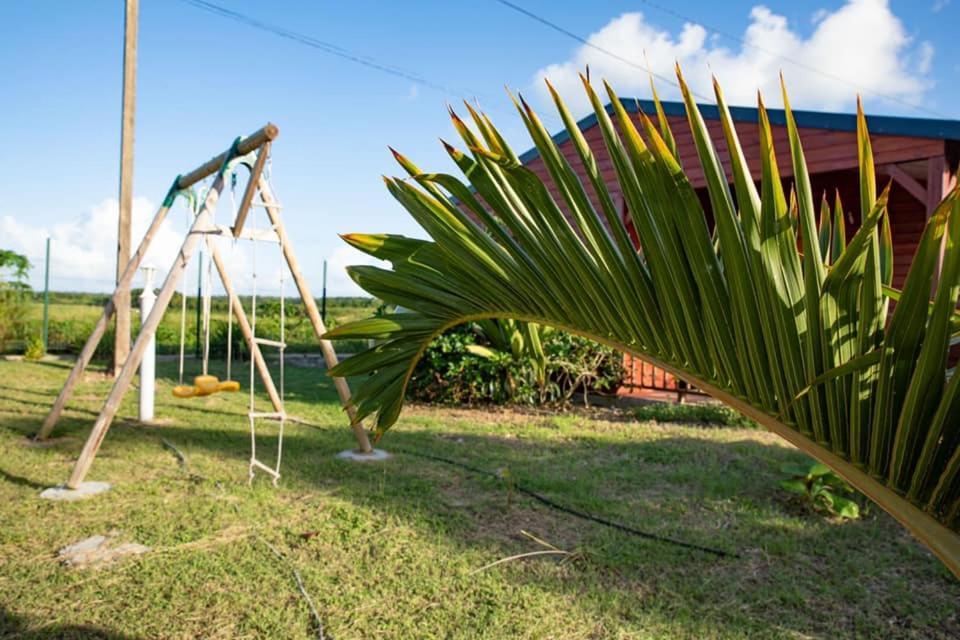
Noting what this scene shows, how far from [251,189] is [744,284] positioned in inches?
154

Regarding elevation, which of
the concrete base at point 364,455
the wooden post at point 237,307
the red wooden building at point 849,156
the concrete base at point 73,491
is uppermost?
the red wooden building at point 849,156

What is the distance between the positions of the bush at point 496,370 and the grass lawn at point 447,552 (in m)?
2.23

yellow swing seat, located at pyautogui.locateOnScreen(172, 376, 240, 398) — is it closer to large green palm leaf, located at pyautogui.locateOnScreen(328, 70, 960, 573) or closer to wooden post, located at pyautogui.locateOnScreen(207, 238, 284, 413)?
wooden post, located at pyautogui.locateOnScreen(207, 238, 284, 413)

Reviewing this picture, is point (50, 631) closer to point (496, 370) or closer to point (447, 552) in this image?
point (447, 552)

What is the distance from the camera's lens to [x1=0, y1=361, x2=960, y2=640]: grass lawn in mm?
2658

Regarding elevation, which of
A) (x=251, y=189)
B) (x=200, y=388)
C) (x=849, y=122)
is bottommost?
(x=200, y=388)

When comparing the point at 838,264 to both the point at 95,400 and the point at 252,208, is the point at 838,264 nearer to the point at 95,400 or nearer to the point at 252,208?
the point at 252,208

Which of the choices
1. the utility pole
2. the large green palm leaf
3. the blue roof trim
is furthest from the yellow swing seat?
the utility pole

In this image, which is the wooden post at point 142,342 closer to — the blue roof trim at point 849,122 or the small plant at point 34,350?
the blue roof trim at point 849,122

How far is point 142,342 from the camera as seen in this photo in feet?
14.1

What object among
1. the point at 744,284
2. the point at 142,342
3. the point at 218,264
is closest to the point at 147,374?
the point at 218,264

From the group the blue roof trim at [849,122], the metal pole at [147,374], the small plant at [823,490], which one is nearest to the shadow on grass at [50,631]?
the small plant at [823,490]

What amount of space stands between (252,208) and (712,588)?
350 centimetres

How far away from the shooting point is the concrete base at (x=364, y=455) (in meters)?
5.13
